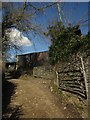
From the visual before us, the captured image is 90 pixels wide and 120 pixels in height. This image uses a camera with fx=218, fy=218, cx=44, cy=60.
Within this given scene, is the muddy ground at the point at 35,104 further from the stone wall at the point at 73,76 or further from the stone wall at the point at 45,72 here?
the stone wall at the point at 45,72

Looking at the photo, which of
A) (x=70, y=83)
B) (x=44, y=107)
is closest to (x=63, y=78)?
(x=70, y=83)

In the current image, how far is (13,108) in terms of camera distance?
414 inches

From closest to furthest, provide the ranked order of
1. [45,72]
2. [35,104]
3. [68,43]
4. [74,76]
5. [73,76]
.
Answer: [35,104] < [74,76] < [73,76] < [68,43] < [45,72]

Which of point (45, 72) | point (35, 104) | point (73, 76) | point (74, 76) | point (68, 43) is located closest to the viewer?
point (35, 104)

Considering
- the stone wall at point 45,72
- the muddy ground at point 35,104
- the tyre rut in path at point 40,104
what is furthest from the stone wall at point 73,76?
the stone wall at point 45,72

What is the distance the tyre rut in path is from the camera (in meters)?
9.83

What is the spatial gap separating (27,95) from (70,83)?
8.86ft

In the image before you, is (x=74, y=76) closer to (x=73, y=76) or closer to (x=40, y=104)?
(x=73, y=76)

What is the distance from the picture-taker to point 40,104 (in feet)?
37.4

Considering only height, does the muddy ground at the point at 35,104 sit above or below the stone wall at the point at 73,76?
below

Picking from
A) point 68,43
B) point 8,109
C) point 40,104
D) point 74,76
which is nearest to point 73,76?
point 74,76

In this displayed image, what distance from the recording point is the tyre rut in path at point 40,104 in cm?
983

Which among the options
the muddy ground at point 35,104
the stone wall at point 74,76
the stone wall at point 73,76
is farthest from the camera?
the stone wall at point 73,76

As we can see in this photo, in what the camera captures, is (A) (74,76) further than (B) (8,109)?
Yes
